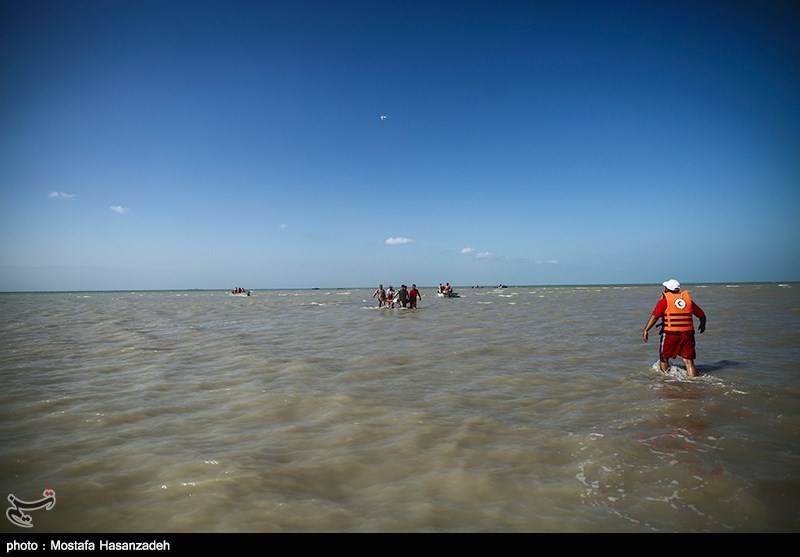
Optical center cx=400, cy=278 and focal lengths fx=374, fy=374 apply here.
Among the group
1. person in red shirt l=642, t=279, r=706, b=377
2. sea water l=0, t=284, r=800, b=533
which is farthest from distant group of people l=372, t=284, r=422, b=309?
person in red shirt l=642, t=279, r=706, b=377

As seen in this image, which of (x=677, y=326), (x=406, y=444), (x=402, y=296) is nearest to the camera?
(x=406, y=444)

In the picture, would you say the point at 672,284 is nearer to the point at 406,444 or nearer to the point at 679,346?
the point at 679,346

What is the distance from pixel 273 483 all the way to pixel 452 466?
1.96 m

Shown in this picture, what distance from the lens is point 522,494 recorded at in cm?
367

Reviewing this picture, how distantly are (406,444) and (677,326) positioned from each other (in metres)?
7.11

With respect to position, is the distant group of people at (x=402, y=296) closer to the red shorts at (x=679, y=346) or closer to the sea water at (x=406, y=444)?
the sea water at (x=406, y=444)

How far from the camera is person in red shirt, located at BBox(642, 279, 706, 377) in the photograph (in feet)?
27.2

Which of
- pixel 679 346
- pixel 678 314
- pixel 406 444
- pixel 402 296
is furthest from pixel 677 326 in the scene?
pixel 402 296

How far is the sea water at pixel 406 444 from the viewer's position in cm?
341

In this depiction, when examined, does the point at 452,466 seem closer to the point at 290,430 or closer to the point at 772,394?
the point at 290,430

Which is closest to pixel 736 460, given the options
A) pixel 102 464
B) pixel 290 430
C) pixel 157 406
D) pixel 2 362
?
pixel 290 430

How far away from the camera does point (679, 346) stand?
839 cm

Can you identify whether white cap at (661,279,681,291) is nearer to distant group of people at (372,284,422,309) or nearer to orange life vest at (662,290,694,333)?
orange life vest at (662,290,694,333)

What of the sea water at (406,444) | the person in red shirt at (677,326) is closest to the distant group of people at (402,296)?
the sea water at (406,444)
